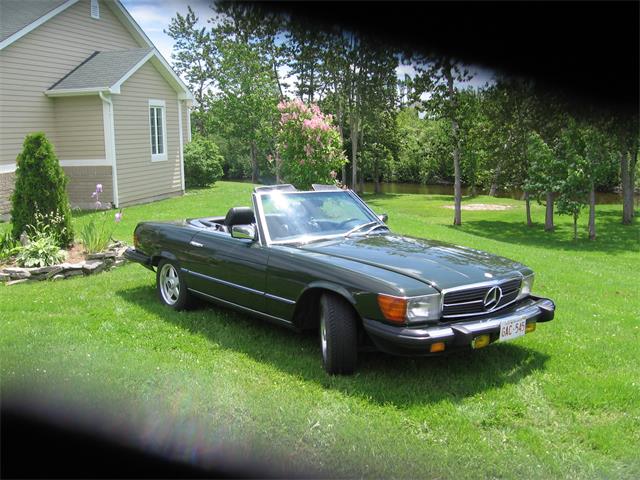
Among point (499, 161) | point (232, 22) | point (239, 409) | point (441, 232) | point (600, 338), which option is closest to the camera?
point (232, 22)

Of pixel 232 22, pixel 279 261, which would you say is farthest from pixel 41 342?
pixel 232 22

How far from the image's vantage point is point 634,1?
5.09ft

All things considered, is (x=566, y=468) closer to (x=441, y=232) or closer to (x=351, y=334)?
(x=351, y=334)

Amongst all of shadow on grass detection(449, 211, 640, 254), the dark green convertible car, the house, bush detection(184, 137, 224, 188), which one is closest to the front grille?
the dark green convertible car

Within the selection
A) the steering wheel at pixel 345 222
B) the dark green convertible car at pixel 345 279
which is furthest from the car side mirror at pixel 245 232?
the steering wheel at pixel 345 222

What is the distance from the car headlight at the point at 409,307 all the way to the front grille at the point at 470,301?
11cm

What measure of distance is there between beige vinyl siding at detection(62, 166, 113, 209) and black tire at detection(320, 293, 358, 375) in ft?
40.8

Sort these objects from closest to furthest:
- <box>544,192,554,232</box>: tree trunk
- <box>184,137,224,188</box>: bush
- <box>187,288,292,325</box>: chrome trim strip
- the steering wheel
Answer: <box>187,288,292,325</box>: chrome trim strip → the steering wheel → <box>544,192,554,232</box>: tree trunk → <box>184,137,224,188</box>: bush

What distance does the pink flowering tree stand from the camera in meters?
13.6

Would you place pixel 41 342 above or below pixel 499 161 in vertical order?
below

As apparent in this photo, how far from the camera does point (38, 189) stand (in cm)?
812

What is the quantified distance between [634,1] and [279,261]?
3419mm

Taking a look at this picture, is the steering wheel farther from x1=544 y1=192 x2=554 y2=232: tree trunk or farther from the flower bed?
x1=544 y1=192 x2=554 y2=232: tree trunk

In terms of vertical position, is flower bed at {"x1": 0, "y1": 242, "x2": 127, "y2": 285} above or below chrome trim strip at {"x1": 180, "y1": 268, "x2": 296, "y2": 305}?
below
